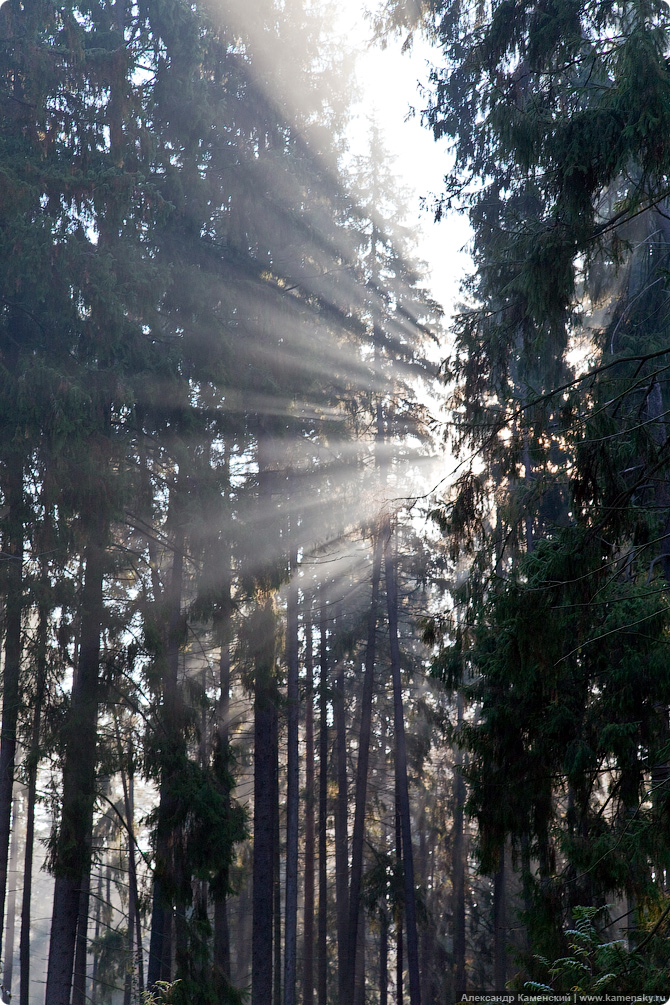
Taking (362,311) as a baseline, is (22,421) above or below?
below

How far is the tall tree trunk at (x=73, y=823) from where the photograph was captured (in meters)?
9.21

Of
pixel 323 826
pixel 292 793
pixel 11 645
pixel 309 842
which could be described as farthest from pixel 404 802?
pixel 11 645

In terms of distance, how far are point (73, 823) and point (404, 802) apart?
24.9 ft

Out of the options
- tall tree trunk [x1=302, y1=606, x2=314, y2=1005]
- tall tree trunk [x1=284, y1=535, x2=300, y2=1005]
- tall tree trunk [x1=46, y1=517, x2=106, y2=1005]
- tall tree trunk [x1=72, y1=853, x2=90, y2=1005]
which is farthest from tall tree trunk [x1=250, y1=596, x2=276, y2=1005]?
Answer: tall tree trunk [x1=302, y1=606, x2=314, y2=1005]

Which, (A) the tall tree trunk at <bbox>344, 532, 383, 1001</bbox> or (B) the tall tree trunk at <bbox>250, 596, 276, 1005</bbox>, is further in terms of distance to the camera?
(A) the tall tree trunk at <bbox>344, 532, 383, 1001</bbox>

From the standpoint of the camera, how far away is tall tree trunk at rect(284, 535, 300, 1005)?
12781 millimetres

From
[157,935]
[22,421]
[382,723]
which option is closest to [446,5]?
[22,421]

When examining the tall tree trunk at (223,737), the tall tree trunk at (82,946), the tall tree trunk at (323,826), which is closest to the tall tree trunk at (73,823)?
the tall tree trunk at (82,946)

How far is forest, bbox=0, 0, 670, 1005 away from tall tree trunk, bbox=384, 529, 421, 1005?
0.11 m

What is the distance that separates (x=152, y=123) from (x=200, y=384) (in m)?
4.64

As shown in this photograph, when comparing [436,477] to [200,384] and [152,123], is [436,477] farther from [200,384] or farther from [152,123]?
[152,123]

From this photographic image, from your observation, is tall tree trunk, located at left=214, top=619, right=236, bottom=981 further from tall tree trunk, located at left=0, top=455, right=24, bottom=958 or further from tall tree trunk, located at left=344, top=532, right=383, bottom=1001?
tall tree trunk, located at left=0, top=455, right=24, bottom=958

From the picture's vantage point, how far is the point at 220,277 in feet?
43.5

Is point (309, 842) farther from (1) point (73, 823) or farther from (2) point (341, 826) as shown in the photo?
(1) point (73, 823)
